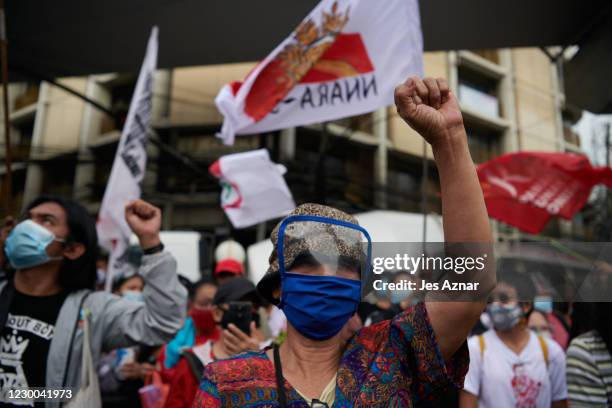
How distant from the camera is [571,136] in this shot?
2242 centimetres

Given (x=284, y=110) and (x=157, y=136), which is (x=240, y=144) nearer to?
(x=157, y=136)

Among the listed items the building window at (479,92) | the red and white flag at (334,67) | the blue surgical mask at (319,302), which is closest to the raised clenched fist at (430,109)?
the blue surgical mask at (319,302)

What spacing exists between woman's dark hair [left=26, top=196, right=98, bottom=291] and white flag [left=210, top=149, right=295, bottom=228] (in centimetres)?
224

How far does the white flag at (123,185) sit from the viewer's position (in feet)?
12.9

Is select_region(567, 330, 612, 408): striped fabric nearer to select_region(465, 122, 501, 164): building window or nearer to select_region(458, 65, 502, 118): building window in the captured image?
select_region(458, 65, 502, 118): building window

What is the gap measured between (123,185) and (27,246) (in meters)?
1.82

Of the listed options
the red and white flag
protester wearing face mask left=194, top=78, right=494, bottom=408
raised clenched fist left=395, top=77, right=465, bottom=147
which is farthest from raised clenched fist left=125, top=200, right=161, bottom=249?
the red and white flag

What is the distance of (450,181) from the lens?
1.26m

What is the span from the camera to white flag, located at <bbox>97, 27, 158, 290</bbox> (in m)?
3.92

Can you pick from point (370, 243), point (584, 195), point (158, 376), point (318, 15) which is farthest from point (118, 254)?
point (584, 195)

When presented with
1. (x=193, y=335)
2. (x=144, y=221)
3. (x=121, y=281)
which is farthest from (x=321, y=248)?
(x=121, y=281)

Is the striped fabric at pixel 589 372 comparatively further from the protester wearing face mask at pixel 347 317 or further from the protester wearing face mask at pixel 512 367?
the protester wearing face mask at pixel 347 317

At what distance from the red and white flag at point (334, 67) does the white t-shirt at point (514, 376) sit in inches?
70.8

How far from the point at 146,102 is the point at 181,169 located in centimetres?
1023
